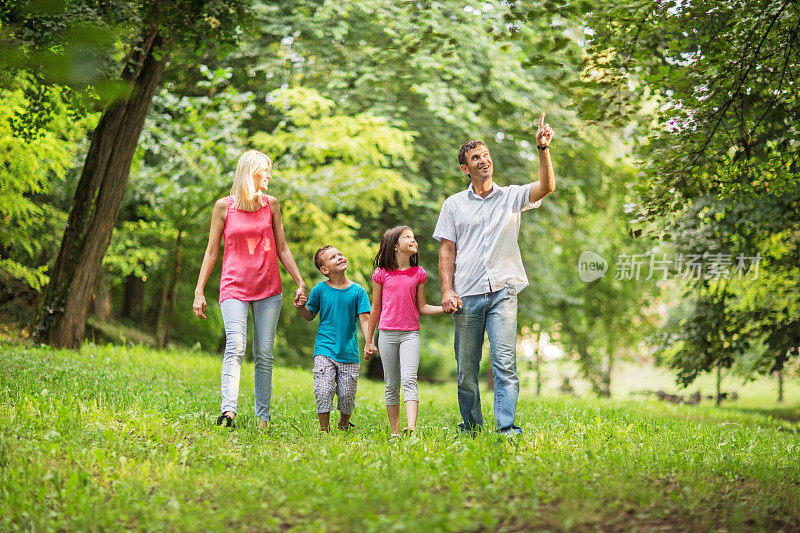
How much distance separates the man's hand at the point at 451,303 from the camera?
19.3ft

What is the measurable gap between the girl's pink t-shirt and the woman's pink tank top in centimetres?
101

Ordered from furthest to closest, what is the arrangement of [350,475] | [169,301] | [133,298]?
[133,298] → [169,301] → [350,475]

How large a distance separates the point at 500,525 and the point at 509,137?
552 inches

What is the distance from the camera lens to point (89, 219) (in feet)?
33.4

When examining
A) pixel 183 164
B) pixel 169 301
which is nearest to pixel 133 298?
pixel 169 301

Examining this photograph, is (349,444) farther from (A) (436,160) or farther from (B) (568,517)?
(A) (436,160)

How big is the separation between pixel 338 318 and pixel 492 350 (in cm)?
146

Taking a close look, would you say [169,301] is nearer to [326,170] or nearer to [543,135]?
[326,170]

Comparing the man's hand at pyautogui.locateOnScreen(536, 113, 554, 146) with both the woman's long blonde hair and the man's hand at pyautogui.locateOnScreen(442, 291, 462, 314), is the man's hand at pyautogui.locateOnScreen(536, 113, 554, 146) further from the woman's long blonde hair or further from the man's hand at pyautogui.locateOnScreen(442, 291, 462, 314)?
the woman's long blonde hair

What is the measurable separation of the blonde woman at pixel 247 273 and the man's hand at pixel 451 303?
127 cm

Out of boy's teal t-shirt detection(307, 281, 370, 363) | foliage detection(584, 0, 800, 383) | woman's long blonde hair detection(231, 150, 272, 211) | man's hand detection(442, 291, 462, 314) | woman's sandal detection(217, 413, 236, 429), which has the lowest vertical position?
woman's sandal detection(217, 413, 236, 429)

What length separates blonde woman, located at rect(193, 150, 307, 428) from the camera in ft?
20.6

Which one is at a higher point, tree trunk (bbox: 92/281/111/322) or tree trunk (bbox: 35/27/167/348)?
tree trunk (bbox: 35/27/167/348)

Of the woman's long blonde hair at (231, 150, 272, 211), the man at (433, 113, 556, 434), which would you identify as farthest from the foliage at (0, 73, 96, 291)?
the man at (433, 113, 556, 434)
